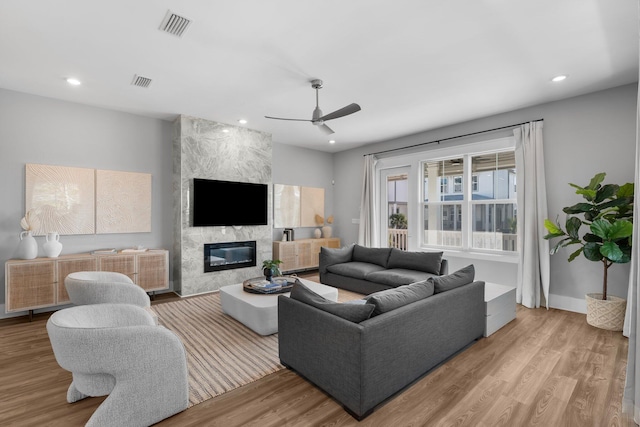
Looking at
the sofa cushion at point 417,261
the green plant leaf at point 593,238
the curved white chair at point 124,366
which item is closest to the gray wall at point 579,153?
the green plant leaf at point 593,238

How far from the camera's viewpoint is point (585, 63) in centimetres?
311

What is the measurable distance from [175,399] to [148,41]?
2.95m

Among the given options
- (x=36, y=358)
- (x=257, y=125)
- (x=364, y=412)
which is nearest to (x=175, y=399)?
(x=364, y=412)

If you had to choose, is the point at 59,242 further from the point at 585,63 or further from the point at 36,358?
the point at 585,63

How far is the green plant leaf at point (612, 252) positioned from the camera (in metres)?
3.09

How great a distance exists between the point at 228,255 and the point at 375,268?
8.50ft

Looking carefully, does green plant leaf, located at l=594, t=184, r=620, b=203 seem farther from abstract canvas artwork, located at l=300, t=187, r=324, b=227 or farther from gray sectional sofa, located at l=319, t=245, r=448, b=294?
abstract canvas artwork, located at l=300, t=187, r=324, b=227

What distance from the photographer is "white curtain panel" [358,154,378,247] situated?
6.50 m

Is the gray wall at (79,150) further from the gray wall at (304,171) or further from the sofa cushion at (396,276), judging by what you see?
the sofa cushion at (396,276)

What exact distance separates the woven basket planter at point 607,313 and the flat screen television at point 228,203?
4.89 m

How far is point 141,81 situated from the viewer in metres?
3.55

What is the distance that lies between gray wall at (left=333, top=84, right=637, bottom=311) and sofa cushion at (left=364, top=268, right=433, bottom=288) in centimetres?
143

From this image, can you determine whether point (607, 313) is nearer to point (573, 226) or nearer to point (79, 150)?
point (573, 226)

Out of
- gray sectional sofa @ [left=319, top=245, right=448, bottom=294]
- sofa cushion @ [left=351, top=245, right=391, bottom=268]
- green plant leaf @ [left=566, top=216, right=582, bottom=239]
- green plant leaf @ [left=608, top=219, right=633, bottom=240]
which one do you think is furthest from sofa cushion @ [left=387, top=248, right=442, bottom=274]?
green plant leaf @ [left=608, top=219, right=633, bottom=240]
